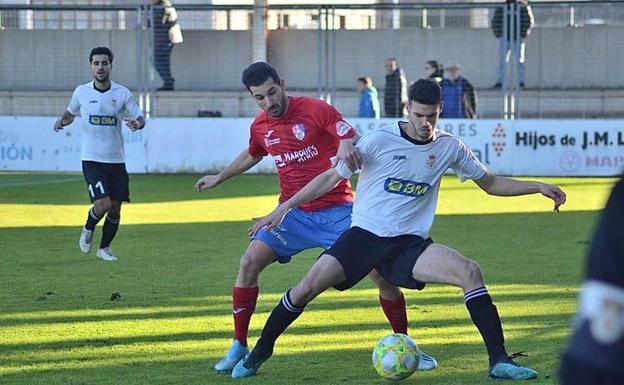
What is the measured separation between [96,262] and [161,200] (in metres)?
7.57

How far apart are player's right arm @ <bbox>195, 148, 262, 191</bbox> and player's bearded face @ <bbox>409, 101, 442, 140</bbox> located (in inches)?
55.6

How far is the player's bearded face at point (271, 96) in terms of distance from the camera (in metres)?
7.42

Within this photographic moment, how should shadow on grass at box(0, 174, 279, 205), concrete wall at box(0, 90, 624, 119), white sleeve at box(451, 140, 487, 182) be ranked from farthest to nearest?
concrete wall at box(0, 90, 624, 119), shadow on grass at box(0, 174, 279, 205), white sleeve at box(451, 140, 487, 182)

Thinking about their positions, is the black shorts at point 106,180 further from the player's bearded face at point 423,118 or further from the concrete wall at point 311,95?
the concrete wall at point 311,95

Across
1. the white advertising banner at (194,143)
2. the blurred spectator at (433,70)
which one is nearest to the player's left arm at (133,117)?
the blurred spectator at (433,70)

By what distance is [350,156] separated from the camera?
23.0 feet

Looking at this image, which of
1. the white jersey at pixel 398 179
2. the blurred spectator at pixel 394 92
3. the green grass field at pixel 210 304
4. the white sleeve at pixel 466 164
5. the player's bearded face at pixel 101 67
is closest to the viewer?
the white jersey at pixel 398 179

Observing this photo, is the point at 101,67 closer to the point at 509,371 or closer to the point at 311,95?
the point at 509,371

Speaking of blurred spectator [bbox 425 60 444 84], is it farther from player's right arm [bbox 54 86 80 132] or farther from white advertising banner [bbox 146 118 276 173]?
player's right arm [bbox 54 86 80 132]

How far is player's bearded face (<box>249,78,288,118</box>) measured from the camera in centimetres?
742

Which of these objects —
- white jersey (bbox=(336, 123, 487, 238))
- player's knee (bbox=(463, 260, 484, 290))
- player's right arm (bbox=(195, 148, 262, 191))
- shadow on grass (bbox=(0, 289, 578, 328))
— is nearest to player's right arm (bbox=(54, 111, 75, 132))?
shadow on grass (bbox=(0, 289, 578, 328))

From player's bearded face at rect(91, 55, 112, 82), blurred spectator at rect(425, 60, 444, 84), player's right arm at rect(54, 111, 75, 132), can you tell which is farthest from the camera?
blurred spectator at rect(425, 60, 444, 84)

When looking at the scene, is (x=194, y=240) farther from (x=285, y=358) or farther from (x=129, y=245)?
(x=285, y=358)

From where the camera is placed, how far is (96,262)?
12.7m
